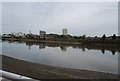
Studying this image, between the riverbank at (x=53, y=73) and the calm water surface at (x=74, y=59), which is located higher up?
the riverbank at (x=53, y=73)

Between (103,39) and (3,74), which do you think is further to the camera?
(103,39)

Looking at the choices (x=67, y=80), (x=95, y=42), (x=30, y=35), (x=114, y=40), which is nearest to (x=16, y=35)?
(x=30, y=35)

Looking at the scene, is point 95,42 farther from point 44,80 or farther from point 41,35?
point 44,80

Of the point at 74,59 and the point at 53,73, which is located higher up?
the point at 53,73

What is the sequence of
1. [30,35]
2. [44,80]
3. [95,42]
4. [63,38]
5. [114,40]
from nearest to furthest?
[44,80]
[114,40]
[95,42]
[63,38]
[30,35]

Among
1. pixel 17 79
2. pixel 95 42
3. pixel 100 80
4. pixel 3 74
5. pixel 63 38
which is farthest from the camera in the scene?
pixel 63 38

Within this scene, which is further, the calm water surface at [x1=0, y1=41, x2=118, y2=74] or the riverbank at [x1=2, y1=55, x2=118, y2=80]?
the calm water surface at [x1=0, y1=41, x2=118, y2=74]

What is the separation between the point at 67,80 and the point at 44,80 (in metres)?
1.01

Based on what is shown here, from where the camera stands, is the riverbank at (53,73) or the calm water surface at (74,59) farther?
the calm water surface at (74,59)

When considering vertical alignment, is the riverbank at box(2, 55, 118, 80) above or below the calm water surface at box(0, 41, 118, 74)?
above

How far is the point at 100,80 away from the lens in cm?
611

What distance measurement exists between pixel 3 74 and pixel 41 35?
8799cm

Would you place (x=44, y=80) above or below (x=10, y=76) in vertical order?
below

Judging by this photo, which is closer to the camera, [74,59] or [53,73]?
[53,73]
